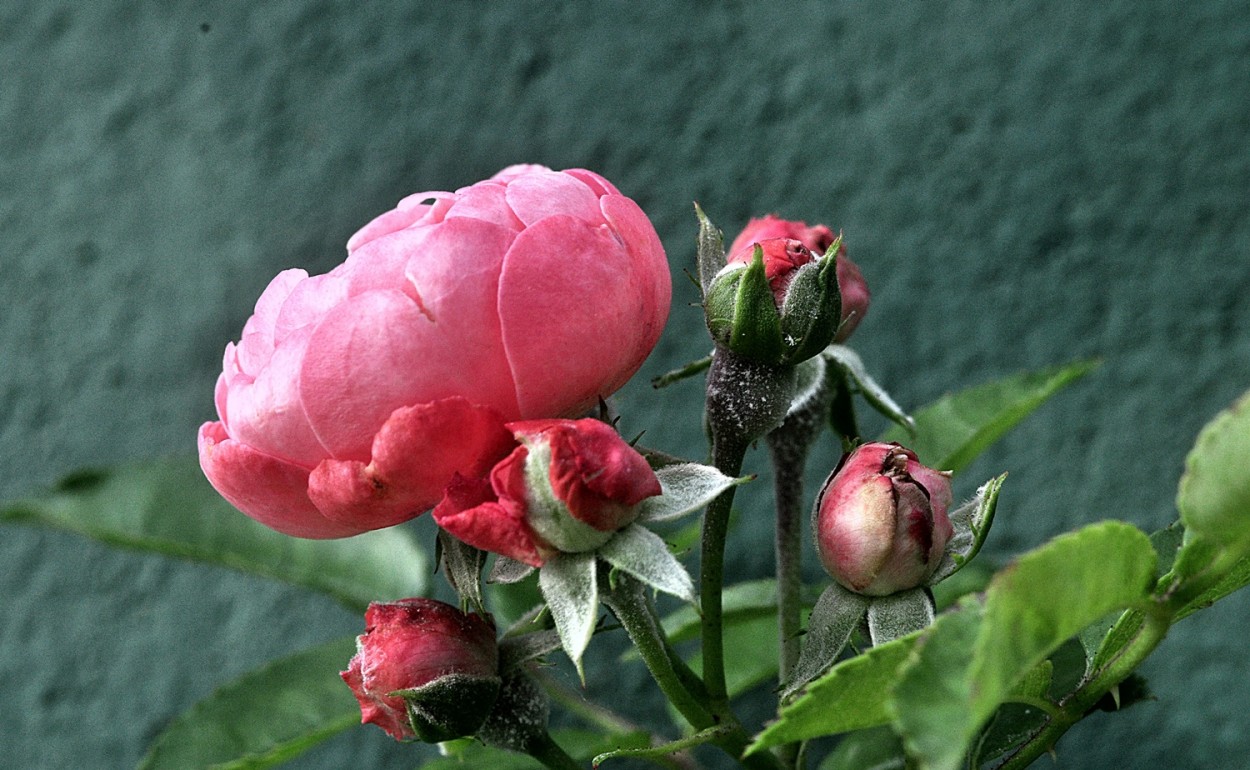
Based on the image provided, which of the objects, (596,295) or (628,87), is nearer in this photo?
(596,295)

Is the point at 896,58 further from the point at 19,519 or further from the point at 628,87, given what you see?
the point at 19,519

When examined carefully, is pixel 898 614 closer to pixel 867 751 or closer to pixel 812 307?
pixel 812 307

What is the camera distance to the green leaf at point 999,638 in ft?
0.62

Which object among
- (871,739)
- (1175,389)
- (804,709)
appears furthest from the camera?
(1175,389)

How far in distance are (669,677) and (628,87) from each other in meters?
0.44

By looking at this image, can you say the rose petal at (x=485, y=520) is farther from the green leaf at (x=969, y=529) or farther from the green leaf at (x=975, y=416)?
the green leaf at (x=975, y=416)

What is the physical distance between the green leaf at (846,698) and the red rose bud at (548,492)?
0.05 metres

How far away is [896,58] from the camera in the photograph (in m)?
0.60

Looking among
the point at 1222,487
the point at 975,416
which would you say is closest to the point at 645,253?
the point at 1222,487

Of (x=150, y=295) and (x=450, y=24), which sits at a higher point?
(x=450, y=24)

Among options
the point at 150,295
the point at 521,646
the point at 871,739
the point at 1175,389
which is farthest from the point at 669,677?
the point at 150,295

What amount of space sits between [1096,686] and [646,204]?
1.42 feet

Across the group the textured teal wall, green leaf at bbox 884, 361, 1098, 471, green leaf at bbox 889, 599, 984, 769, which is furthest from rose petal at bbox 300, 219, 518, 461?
the textured teal wall

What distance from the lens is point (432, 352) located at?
0.23 m
